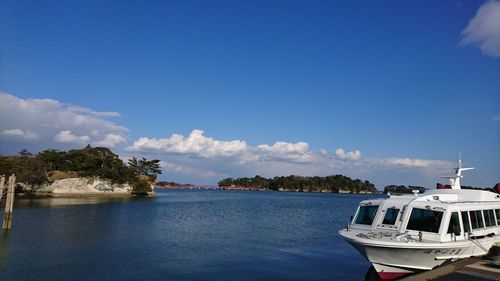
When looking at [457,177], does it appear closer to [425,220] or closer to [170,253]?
[425,220]

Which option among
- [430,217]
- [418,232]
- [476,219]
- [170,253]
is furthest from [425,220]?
[170,253]

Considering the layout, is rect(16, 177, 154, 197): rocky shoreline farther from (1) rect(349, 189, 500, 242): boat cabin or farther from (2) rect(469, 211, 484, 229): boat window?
(2) rect(469, 211, 484, 229): boat window

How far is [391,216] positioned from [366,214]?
61.9 inches

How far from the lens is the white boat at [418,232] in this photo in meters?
18.3

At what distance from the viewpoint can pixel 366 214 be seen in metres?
22.0

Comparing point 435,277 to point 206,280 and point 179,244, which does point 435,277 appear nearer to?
point 206,280

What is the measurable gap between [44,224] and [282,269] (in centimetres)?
3133

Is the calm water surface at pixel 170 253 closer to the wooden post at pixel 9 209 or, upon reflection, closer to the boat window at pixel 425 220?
the wooden post at pixel 9 209

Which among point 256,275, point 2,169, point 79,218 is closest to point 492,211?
point 256,275

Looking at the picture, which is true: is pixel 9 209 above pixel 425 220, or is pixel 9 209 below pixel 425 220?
above

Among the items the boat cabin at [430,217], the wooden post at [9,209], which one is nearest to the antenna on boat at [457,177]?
the boat cabin at [430,217]

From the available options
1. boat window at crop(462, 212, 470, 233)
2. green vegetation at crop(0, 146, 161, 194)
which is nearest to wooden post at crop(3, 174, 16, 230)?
boat window at crop(462, 212, 470, 233)

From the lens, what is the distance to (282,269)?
24.2 metres

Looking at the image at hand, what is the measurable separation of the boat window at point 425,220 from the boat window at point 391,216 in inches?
34.0
